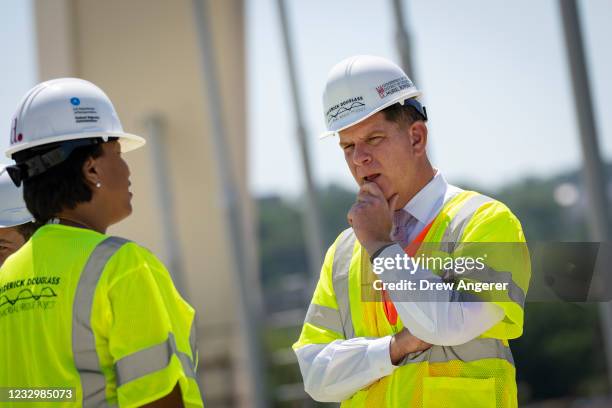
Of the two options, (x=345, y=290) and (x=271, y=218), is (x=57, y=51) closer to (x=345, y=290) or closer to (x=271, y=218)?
(x=345, y=290)

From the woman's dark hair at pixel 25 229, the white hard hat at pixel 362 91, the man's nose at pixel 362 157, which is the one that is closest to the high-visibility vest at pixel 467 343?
Result: the man's nose at pixel 362 157

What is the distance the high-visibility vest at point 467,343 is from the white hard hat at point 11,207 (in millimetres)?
1605

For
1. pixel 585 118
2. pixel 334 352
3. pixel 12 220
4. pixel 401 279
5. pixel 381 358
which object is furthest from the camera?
pixel 585 118

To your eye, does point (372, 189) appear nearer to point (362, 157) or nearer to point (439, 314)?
point (362, 157)

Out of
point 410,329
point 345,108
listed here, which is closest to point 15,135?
point 345,108

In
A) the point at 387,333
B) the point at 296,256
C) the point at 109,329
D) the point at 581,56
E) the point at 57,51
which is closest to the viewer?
the point at 109,329

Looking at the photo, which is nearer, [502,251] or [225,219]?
[502,251]

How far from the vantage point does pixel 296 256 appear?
63031 millimetres

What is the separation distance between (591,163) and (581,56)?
0.87 meters

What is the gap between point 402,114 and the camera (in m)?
3.55

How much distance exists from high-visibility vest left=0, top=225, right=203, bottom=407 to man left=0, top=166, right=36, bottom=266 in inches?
→ 45.8

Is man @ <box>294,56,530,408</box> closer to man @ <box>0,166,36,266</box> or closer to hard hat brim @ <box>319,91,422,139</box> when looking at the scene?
hard hat brim @ <box>319,91,422,139</box>

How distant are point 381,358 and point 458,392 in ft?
0.91

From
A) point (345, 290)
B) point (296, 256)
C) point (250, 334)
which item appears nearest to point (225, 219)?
point (250, 334)
